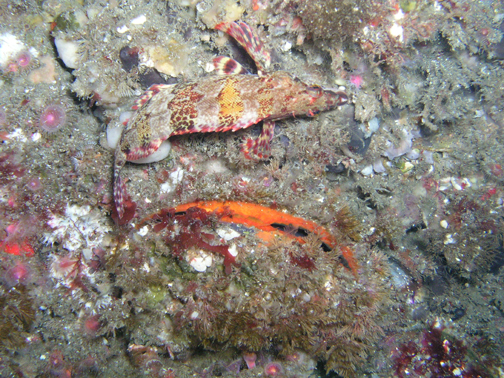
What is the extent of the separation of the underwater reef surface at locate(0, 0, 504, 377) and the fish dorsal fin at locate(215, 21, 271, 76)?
3 cm

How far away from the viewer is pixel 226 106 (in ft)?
13.3

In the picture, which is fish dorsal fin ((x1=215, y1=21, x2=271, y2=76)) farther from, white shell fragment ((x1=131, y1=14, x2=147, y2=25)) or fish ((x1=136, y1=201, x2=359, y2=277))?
fish ((x1=136, y1=201, x2=359, y2=277))

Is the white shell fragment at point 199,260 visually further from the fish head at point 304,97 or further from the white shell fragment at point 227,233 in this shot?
the fish head at point 304,97

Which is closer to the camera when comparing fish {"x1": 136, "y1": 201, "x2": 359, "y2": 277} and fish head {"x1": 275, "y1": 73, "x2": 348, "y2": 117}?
fish {"x1": 136, "y1": 201, "x2": 359, "y2": 277}

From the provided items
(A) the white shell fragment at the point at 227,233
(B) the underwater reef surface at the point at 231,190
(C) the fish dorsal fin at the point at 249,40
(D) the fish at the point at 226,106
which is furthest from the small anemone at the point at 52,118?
(A) the white shell fragment at the point at 227,233

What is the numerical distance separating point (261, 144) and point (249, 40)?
1535mm

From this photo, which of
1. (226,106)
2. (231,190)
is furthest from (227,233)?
(226,106)

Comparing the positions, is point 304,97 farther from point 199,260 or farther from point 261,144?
point 199,260

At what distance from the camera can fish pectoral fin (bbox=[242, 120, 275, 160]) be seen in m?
4.18

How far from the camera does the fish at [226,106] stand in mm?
4047

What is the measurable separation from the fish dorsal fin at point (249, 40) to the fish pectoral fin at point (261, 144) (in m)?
0.86

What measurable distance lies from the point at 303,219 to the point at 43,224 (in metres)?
4.16

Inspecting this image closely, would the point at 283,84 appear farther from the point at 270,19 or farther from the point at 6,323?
the point at 6,323

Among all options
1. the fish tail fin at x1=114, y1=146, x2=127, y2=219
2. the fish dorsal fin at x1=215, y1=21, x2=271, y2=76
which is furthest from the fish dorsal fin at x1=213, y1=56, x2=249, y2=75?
the fish tail fin at x1=114, y1=146, x2=127, y2=219
